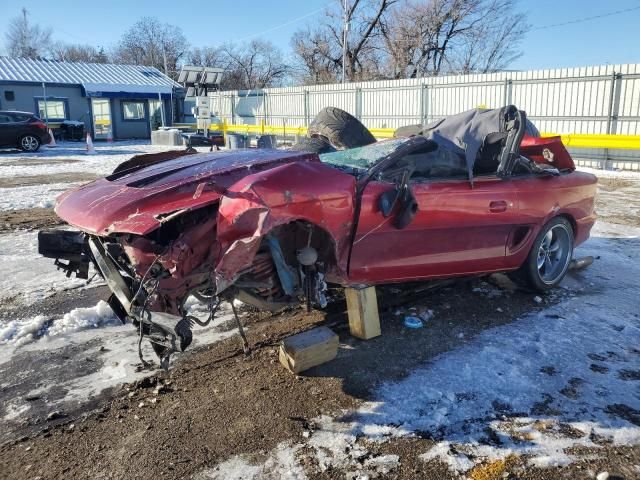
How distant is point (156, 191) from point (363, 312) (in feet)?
5.57

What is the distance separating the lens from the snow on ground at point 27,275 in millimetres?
5016

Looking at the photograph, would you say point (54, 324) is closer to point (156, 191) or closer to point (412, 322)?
point (156, 191)

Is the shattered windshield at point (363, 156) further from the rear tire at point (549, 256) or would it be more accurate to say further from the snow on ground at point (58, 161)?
the snow on ground at point (58, 161)

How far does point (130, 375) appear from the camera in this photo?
3486 millimetres

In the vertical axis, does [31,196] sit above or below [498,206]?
below

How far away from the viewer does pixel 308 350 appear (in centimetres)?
343

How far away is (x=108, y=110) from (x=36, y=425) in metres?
30.6

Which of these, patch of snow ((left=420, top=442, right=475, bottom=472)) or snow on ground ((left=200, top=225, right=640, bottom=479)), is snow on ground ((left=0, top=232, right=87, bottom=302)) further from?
patch of snow ((left=420, top=442, right=475, bottom=472))

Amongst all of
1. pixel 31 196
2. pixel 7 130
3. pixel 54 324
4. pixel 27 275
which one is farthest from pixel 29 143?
pixel 54 324

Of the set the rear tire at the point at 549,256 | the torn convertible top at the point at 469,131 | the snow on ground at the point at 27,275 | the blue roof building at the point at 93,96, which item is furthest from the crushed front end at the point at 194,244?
the blue roof building at the point at 93,96

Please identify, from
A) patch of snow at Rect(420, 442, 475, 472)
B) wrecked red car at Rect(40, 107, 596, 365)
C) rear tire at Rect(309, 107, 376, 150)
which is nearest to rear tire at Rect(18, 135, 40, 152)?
rear tire at Rect(309, 107, 376, 150)

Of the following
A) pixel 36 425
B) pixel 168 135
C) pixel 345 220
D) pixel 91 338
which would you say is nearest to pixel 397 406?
pixel 345 220

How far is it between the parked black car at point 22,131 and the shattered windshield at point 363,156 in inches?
774

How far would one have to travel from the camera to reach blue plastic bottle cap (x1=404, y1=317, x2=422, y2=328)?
14.0ft
